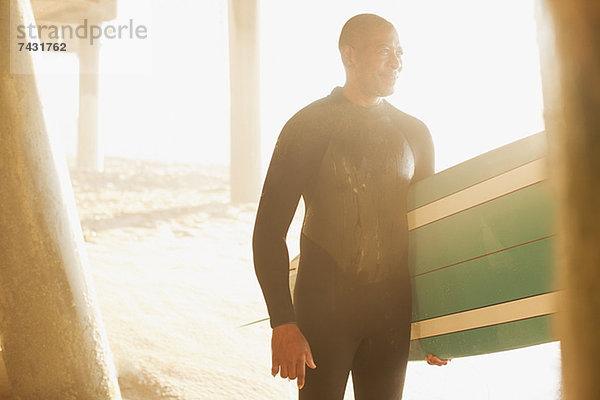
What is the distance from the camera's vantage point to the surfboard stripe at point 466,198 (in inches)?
67.9

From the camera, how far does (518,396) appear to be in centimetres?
308

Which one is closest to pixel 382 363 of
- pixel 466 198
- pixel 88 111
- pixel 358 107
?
pixel 466 198

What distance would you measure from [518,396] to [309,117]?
7.55 ft

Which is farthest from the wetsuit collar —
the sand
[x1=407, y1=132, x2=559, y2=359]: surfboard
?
the sand

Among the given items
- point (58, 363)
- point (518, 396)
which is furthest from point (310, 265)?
point (518, 396)

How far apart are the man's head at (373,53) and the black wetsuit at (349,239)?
0.09 meters

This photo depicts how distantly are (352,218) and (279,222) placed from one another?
0.76ft

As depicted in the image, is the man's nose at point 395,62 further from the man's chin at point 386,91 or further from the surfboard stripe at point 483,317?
the surfboard stripe at point 483,317

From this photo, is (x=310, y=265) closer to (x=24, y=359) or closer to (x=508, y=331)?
(x=508, y=331)

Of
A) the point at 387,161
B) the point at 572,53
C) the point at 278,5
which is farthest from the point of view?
the point at 278,5

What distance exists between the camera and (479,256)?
174cm

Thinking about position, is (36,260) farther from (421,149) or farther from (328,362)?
(421,149)

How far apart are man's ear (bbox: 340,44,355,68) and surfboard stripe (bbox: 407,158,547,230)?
50 cm

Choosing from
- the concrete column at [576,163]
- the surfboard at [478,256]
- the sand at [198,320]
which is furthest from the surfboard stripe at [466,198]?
the concrete column at [576,163]
